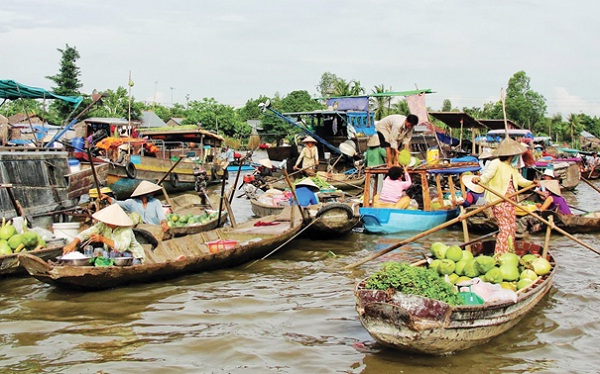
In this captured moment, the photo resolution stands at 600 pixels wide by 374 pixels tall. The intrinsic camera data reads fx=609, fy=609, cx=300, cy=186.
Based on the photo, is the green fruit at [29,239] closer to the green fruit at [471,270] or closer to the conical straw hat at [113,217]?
the conical straw hat at [113,217]

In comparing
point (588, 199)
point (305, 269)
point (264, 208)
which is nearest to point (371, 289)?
point (305, 269)

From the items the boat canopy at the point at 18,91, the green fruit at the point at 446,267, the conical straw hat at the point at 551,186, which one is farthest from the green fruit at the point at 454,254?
the boat canopy at the point at 18,91

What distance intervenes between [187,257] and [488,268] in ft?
11.5

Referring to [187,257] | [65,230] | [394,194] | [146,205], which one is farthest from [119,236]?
[394,194]

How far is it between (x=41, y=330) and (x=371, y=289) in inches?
130

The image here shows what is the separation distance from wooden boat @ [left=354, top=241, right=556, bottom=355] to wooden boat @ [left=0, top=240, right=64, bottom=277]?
4113 millimetres

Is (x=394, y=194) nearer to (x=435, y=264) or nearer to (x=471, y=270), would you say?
(x=435, y=264)

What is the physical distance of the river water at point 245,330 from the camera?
5113 mm

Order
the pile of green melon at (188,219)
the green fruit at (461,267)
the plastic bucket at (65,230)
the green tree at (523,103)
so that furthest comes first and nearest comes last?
the green tree at (523,103), the pile of green melon at (188,219), the plastic bucket at (65,230), the green fruit at (461,267)

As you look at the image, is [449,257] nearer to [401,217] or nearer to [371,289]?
[371,289]

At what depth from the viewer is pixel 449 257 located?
6250 millimetres

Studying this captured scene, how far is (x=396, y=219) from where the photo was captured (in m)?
10.6

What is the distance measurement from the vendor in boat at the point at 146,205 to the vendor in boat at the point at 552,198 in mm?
5997

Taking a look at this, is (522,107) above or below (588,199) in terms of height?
above
